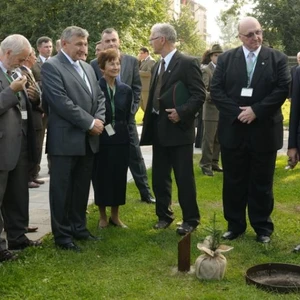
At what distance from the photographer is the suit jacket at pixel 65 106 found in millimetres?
5848

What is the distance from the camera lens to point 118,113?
22.1ft

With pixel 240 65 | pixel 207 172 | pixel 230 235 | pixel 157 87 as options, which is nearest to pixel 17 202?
pixel 157 87

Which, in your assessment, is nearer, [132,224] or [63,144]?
→ [63,144]

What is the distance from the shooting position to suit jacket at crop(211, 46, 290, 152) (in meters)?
6.17

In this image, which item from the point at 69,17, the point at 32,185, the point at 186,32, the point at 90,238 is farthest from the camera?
the point at 186,32

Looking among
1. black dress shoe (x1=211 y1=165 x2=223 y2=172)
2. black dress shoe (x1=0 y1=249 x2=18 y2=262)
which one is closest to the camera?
black dress shoe (x1=0 y1=249 x2=18 y2=262)

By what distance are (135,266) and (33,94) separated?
205cm

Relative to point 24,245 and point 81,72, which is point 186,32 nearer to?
point 81,72

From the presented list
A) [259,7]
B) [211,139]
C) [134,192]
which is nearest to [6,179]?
[134,192]

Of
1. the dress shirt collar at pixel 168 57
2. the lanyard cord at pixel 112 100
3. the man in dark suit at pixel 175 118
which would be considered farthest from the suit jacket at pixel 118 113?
the dress shirt collar at pixel 168 57

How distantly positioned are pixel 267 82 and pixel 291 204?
99.7 inches

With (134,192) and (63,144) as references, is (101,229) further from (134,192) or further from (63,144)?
(134,192)

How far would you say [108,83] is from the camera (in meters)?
6.70

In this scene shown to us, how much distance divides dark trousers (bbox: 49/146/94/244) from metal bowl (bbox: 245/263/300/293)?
1.86m
